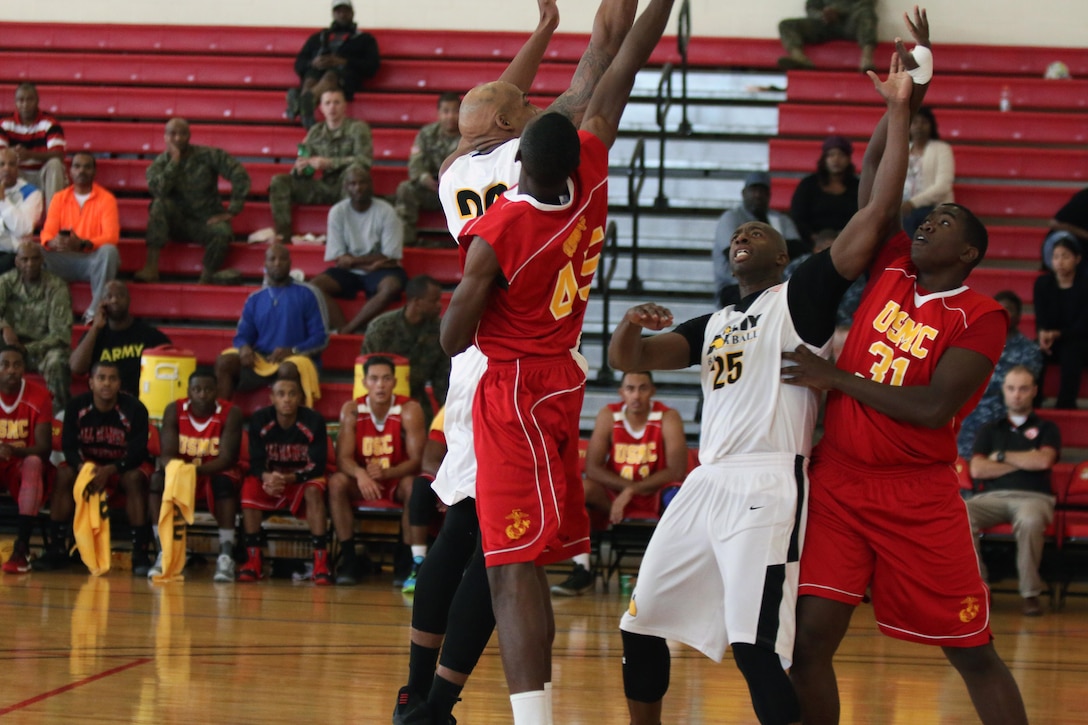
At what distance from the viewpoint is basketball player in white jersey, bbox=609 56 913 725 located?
3527mm

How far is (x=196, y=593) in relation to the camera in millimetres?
7379

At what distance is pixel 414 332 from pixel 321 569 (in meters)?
1.76

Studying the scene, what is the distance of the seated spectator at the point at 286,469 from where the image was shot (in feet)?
26.1

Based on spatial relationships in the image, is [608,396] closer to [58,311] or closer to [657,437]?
[657,437]

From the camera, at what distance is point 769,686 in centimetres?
344

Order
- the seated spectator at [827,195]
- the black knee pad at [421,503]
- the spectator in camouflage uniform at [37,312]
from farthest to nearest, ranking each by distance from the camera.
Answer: the seated spectator at [827,195], the spectator in camouflage uniform at [37,312], the black knee pad at [421,503]

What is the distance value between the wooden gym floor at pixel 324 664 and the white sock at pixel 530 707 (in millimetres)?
1183

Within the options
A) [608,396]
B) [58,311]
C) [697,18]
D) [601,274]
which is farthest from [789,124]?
[58,311]

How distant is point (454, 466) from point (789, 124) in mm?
8385

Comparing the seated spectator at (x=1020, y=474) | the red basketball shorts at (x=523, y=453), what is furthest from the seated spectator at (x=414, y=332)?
the red basketball shorts at (x=523, y=453)

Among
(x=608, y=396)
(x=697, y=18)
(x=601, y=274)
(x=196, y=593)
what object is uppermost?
(x=697, y=18)

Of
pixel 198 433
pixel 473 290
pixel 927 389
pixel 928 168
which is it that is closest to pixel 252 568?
pixel 198 433

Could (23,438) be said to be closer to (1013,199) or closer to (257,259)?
(257,259)

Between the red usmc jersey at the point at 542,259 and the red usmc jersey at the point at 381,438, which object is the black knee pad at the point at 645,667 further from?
the red usmc jersey at the point at 381,438
